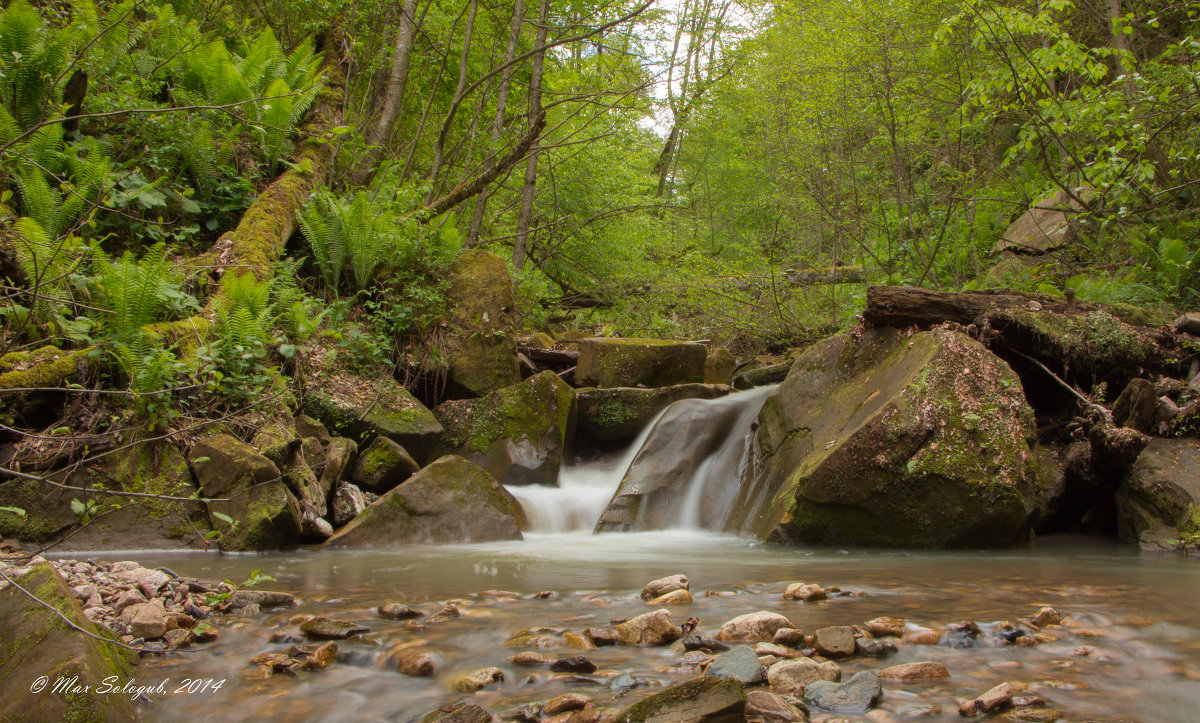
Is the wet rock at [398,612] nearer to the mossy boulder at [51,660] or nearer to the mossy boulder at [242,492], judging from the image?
the mossy boulder at [51,660]

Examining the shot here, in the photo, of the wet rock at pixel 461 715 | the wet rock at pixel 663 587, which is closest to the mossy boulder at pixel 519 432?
the wet rock at pixel 663 587

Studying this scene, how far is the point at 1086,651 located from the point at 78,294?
7.02m

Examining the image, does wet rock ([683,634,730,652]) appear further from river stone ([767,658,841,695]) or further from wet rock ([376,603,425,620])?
wet rock ([376,603,425,620])

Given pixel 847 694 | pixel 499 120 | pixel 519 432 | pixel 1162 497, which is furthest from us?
pixel 499 120

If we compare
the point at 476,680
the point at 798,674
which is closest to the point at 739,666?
the point at 798,674

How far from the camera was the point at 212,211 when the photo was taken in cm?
834

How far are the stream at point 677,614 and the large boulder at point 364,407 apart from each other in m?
1.80

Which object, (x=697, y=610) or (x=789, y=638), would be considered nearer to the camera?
(x=789, y=638)

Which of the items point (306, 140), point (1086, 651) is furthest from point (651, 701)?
point (306, 140)

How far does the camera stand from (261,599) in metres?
3.73

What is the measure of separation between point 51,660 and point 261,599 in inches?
58.5

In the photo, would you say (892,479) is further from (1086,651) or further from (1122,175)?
(1122,175)

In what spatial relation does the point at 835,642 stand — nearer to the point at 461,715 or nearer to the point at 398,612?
the point at 461,715

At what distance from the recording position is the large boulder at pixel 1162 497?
5430 mm
